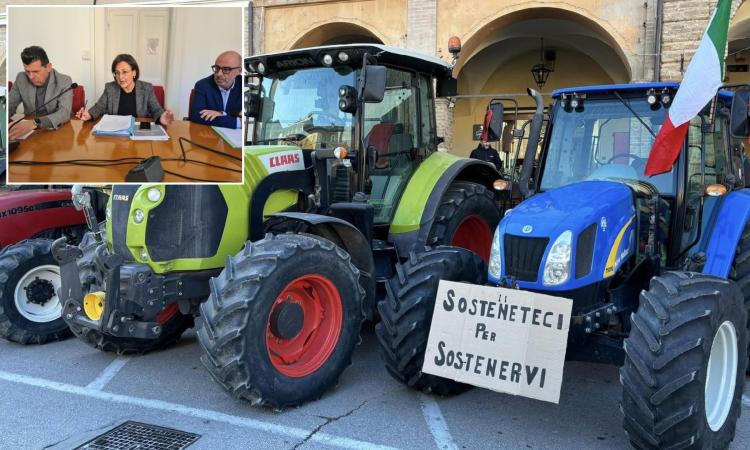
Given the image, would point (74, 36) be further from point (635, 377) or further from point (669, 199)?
point (669, 199)

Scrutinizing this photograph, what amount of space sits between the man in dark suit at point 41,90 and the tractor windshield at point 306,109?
266 centimetres

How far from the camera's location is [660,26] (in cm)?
1097

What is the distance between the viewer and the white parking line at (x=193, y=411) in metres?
3.78

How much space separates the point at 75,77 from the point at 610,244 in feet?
9.29

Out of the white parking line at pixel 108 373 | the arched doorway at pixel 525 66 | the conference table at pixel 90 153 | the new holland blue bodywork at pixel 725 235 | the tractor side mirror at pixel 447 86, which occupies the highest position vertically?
the arched doorway at pixel 525 66

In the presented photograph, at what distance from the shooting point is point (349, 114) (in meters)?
5.29

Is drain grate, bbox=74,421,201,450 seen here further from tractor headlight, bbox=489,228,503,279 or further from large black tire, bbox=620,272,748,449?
large black tire, bbox=620,272,748,449

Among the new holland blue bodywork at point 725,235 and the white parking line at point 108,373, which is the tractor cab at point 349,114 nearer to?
the white parking line at point 108,373

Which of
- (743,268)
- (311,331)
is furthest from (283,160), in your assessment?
(743,268)

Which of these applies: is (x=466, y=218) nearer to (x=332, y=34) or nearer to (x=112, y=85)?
(x=112, y=85)

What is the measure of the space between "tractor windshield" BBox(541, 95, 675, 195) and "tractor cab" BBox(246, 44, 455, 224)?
50.4 inches

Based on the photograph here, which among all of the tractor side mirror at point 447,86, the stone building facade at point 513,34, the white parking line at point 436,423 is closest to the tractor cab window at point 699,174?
the white parking line at point 436,423

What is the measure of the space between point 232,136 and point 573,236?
1849mm

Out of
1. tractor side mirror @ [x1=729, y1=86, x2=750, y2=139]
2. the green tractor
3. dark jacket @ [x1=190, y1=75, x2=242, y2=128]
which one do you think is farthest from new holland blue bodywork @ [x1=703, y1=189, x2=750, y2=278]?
dark jacket @ [x1=190, y1=75, x2=242, y2=128]
